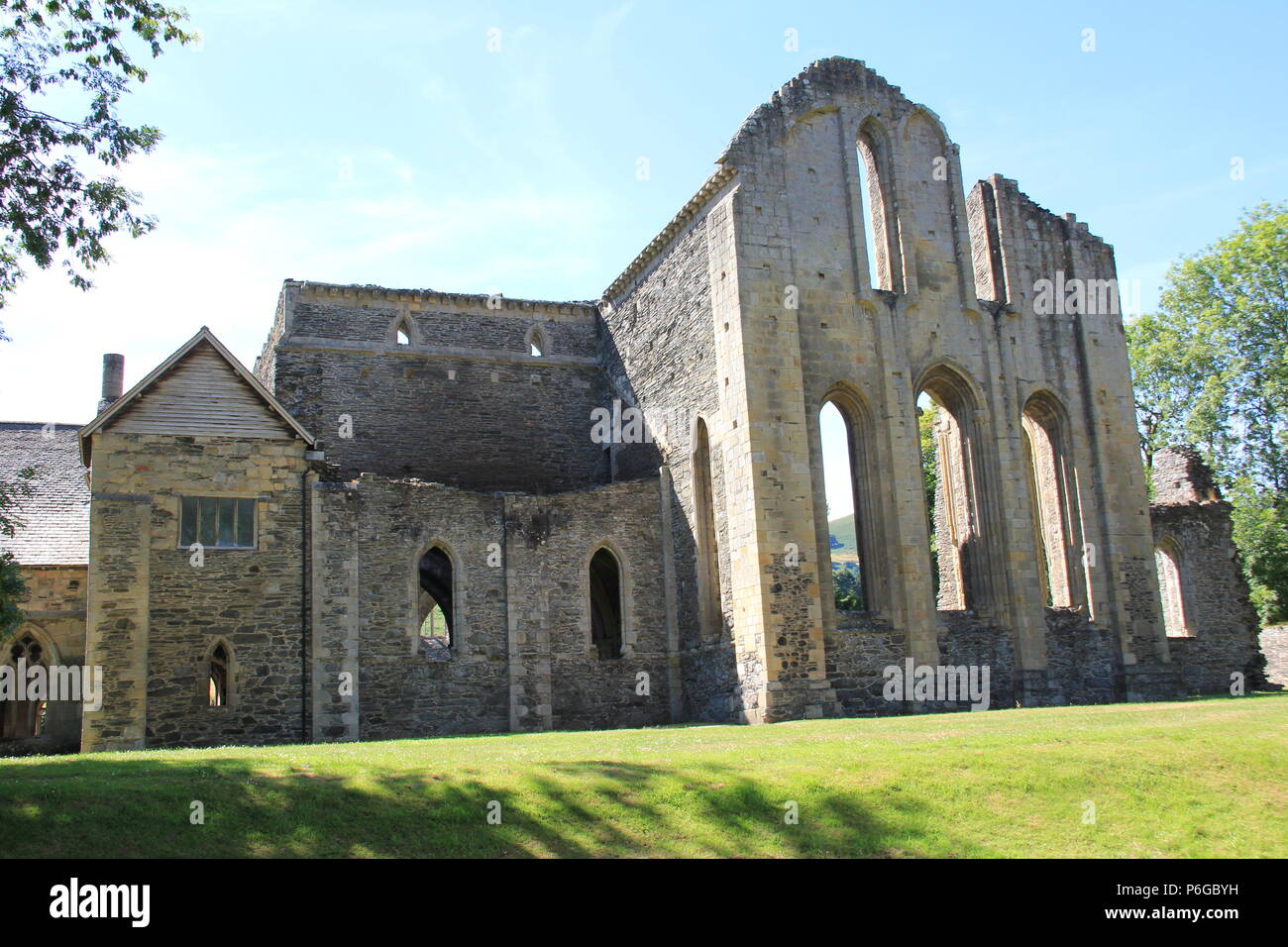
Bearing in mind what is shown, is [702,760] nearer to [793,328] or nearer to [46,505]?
[793,328]

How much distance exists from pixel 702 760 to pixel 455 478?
18.4m

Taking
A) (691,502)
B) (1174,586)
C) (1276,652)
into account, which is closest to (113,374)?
(691,502)

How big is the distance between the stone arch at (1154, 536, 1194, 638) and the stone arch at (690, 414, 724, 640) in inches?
551

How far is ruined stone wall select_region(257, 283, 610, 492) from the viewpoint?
3100 cm

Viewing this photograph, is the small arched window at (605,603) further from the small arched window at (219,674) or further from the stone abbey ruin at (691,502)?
the small arched window at (219,674)

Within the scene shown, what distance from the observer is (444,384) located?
106 feet

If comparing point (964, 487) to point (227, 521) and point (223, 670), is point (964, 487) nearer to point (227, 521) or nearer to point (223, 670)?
point (227, 521)

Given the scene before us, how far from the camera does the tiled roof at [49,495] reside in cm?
2611

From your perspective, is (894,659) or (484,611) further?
(484,611)

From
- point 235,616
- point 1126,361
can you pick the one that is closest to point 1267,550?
point 1126,361

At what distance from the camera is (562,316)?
34125 mm

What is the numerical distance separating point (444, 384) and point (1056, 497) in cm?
1753

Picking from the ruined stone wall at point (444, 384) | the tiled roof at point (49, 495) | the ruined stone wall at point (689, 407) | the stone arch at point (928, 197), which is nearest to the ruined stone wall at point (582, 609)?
the ruined stone wall at point (689, 407)

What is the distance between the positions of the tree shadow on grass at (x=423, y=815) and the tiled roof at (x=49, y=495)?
13830 mm
